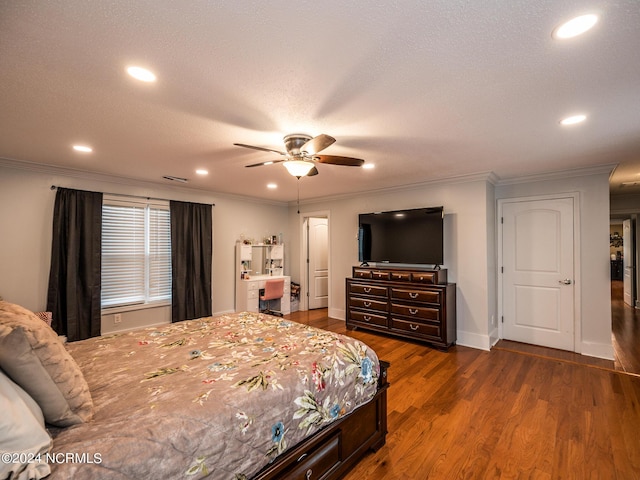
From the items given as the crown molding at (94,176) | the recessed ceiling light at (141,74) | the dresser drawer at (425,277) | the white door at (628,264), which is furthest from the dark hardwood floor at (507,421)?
the white door at (628,264)

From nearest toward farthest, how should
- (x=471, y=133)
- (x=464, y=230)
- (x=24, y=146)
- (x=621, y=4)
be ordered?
(x=621, y=4) < (x=471, y=133) < (x=24, y=146) < (x=464, y=230)

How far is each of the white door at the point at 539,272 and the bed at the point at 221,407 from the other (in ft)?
10.4

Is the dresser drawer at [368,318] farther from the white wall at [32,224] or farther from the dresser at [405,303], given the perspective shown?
the white wall at [32,224]

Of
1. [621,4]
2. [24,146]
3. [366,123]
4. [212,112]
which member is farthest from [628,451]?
[24,146]

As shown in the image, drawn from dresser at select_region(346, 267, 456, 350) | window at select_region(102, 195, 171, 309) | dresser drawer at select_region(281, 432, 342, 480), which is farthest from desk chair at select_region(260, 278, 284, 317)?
dresser drawer at select_region(281, 432, 342, 480)

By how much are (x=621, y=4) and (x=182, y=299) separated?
535cm

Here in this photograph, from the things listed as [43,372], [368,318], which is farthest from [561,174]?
[43,372]

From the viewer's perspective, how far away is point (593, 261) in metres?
3.66

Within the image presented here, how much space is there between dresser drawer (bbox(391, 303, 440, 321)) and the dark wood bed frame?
214 centimetres

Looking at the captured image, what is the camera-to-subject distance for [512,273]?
425 cm

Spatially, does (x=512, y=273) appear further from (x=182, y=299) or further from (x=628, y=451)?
(x=182, y=299)

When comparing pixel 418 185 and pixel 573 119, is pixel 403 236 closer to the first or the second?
pixel 418 185

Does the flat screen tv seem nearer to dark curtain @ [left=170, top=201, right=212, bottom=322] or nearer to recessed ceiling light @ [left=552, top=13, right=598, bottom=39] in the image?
dark curtain @ [left=170, top=201, right=212, bottom=322]

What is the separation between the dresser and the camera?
3.99 meters
